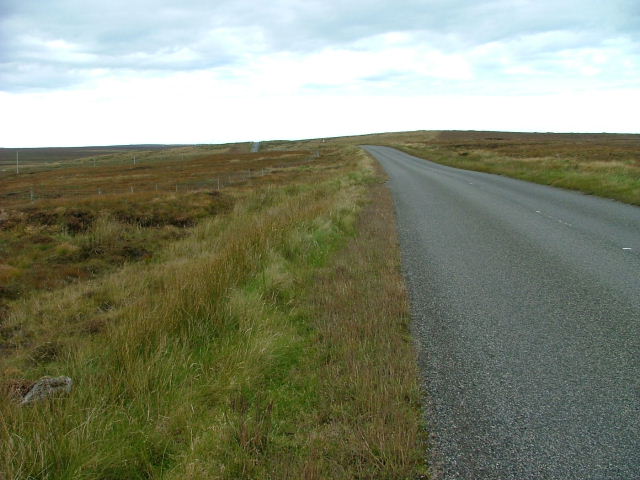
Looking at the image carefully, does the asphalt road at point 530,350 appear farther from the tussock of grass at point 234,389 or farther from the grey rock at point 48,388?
the grey rock at point 48,388

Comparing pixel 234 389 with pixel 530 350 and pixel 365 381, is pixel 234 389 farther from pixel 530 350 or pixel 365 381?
pixel 530 350

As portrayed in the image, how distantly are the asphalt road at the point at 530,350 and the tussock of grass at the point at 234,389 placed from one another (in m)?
0.34

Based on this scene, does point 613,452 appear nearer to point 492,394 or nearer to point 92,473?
point 492,394

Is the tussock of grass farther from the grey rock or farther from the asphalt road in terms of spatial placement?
the asphalt road

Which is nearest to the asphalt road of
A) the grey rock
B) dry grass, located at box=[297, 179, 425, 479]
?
dry grass, located at box=[297, 179, 425, 479]

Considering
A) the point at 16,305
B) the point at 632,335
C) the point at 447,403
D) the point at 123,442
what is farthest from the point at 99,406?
the point at 16,305

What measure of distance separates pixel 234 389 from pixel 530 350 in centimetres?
251

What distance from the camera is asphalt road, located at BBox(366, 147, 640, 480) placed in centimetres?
250

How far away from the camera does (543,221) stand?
33.2ft

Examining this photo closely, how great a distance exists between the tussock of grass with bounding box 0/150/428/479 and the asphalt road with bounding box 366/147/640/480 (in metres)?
0.34

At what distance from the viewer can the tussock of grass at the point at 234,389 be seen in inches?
96.4

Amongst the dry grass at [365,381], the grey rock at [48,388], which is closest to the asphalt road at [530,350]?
the dry grass at [365,381]

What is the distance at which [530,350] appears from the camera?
3.78 metres

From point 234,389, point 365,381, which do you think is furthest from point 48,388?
point 365,381
